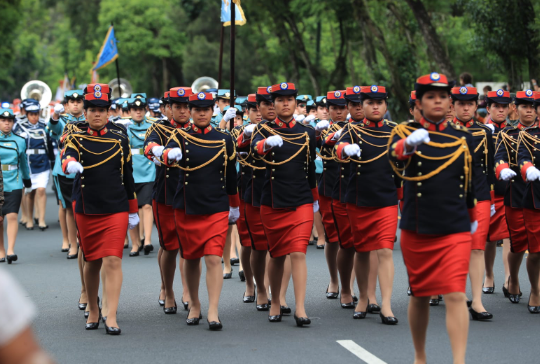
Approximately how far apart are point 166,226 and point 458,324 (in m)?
3.97

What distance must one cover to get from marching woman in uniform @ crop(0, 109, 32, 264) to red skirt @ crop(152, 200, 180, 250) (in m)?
4.53

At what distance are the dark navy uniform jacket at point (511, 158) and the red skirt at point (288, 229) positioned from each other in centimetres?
211

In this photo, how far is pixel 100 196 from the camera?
7.89m

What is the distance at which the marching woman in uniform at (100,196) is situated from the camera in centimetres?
782

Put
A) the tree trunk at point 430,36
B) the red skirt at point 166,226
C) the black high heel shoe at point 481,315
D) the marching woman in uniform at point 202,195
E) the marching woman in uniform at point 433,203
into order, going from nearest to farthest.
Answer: the marching woman in uniform at point 433,203 → the marching woman in uniform at point 202,195 → the black high heel shoe at point 481,315 → the red skirt at point 166,226 → the tree trunk at point 430,36

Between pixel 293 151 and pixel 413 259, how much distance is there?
2.41 meters

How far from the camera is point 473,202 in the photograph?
624cm

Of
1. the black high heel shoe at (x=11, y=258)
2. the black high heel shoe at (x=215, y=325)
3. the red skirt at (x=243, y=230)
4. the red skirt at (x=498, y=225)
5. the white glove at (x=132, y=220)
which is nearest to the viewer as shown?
the black high heel shoe at (x=215, y=325)

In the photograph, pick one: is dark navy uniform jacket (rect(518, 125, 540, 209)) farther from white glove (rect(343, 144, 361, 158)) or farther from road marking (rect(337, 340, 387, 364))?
road marking (rect(337, 340, 387, 364))

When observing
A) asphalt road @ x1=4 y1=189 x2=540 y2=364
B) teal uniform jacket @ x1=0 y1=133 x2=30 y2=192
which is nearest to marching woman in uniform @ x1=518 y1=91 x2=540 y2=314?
asphalt road @ x1=4 y1=189 x2=540 y2=364

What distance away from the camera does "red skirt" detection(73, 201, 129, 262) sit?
→ 25.6ft

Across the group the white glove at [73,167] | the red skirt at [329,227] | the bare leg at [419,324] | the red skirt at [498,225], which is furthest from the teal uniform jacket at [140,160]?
the bare leg at [419,324]

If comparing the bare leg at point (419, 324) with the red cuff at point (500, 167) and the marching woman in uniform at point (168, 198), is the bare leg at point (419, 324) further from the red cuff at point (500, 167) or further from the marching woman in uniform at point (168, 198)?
the marching woman in uniform at point (168, 198)

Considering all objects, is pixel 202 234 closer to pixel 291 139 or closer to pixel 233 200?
pixel 233 200
